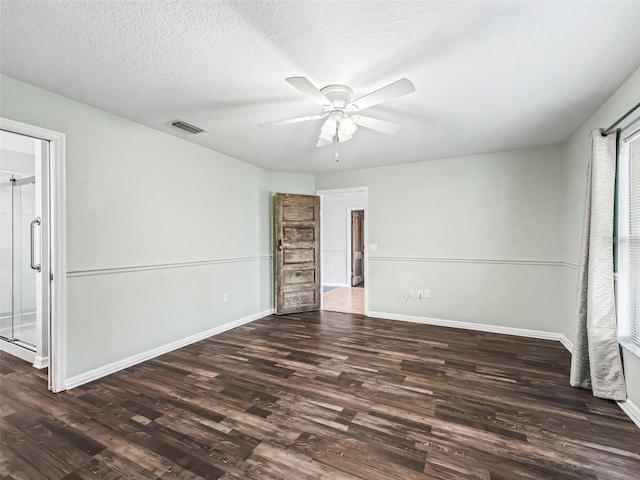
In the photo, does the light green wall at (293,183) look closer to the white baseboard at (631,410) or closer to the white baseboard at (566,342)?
the white baseboard at (566,342)

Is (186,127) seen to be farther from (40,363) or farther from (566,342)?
(566,342)

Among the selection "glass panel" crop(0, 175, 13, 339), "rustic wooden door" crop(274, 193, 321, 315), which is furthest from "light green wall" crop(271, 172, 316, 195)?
"glass panel" crop(0, 175, 13, 339)

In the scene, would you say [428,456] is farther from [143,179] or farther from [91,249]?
[143,179]

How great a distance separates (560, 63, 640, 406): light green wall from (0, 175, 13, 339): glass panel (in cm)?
642

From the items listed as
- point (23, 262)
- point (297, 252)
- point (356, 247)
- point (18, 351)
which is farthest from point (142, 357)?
Answer: point (356, 247)

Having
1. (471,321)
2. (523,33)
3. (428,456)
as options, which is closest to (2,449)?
(428,456)

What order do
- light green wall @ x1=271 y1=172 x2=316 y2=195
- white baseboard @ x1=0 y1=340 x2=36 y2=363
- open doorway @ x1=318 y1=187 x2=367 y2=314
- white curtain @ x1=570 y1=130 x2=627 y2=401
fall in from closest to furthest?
white curtain @ x1=570 y1=130 x2=627 y2=401 → white baseboard @ x1=0 y1=340 x2=36 y2=363 → light green wall @ x1=271 y1=172 x2=316 y2=195 → open doorway @ x1=318 y1=187 x2=367 y2=314

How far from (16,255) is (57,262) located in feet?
7.25

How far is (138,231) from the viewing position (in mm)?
3182

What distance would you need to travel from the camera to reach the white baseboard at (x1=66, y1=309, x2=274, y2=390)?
267cm

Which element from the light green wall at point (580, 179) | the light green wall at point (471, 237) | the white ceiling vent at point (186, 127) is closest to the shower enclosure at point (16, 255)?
the white ceiling vent at point (186, 127)

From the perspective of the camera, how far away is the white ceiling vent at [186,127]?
312cm

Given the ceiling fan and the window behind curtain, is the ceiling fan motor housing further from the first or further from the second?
the window behind curtain

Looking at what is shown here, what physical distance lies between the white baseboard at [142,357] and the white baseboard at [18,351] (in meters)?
0.94
